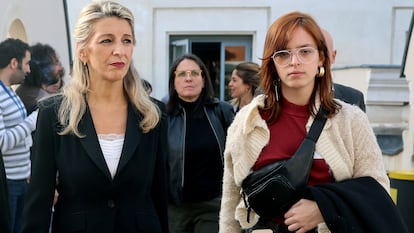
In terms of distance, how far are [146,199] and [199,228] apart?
5.79 feet

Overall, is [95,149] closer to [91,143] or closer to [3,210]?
[91,143]

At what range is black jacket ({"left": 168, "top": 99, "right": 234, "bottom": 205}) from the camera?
161 inches

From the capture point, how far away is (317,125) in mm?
2068

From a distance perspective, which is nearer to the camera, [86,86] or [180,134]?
[86,86]

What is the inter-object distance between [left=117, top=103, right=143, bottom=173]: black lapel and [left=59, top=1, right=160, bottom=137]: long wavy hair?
0.08 feet

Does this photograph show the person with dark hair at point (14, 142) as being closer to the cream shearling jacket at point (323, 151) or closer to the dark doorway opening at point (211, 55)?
the cream shearling jacket at point (323, 151)

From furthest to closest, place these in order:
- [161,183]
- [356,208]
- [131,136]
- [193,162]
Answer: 1. [193,162]
2. [161,183]
3. [131,136]
4. [356,208]

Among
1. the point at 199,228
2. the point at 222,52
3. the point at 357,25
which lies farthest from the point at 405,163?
the point at 222,52

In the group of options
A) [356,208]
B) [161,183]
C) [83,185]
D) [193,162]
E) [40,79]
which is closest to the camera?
[356,208]

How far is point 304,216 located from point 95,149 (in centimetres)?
93

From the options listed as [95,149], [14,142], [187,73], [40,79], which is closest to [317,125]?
[95,149]

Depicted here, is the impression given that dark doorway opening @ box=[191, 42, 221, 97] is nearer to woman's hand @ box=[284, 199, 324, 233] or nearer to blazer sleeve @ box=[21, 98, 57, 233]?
blazer sleeve @ box=[21, 98, 57, 233]

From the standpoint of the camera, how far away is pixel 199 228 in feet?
13.6

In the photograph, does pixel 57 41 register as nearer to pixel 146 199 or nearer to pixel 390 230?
pixel 146 199
